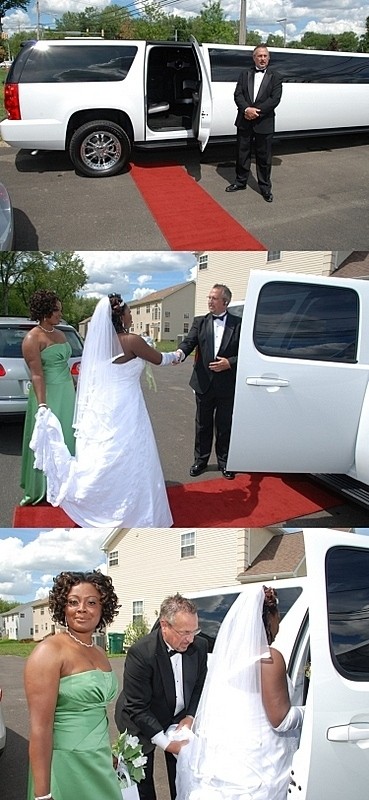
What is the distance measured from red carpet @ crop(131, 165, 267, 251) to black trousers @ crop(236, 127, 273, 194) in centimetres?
47

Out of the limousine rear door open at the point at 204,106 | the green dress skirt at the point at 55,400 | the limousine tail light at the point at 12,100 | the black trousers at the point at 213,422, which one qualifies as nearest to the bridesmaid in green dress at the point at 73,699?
the green dress skirt at the point at 55,400

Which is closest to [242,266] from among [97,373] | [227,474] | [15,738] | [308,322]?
[308,322]

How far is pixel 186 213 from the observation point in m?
6.41

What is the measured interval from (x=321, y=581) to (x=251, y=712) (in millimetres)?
677

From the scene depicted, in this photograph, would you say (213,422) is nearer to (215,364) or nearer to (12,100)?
(215,364)

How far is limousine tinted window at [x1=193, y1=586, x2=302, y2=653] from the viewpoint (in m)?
3.29

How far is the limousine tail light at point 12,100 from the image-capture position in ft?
22.2

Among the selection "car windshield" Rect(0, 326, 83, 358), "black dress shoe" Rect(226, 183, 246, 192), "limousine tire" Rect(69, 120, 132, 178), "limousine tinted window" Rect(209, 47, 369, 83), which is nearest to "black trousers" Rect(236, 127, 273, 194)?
"black dress shoe" Rect(226, 183, 246, 192)

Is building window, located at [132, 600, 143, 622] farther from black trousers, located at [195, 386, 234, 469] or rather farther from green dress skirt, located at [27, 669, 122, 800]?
green dress skirt, located at [27, 669, 122, 800]

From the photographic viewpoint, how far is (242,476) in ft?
15.9

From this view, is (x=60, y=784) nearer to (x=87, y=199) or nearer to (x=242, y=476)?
(x=242, y=476)

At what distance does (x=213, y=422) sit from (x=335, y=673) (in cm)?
228

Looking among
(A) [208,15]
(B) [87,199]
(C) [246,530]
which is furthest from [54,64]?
(A) [208,15]

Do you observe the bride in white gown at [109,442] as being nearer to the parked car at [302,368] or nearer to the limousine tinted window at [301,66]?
the parked car at [302,368]
